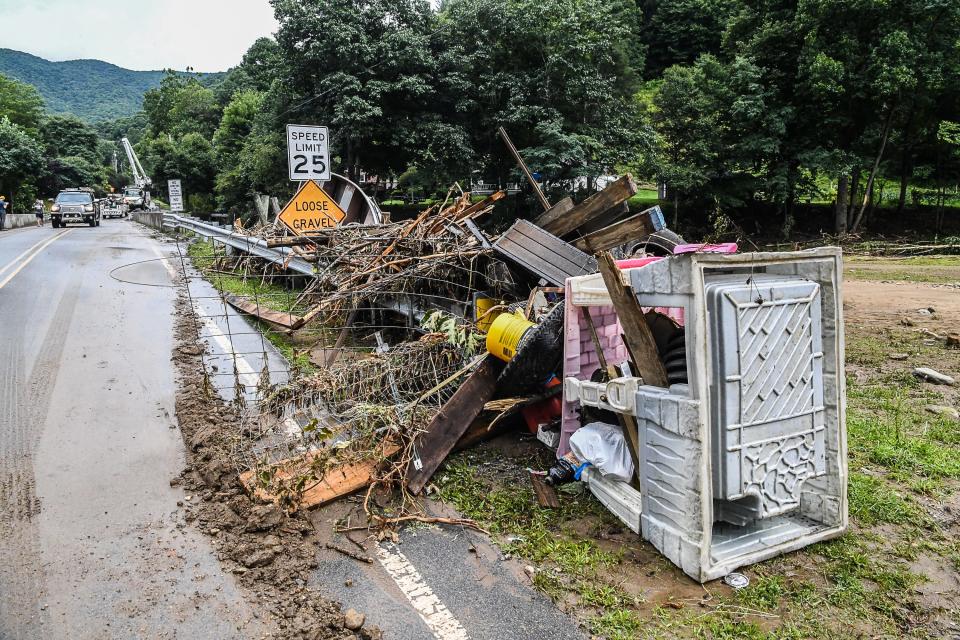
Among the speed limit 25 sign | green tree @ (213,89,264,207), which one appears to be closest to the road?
the speed limit 25 sign

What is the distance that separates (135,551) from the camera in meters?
3.75

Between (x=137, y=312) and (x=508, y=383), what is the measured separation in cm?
785

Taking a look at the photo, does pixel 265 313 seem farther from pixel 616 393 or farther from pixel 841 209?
pixel 841 209

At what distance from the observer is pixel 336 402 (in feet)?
18.3

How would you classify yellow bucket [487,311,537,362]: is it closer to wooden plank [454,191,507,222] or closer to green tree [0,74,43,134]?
wooden plank [454,191,507,222]

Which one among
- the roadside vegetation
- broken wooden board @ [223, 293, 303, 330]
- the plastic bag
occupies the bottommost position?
the roadside vegetation

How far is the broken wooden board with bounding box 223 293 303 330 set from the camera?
831cm

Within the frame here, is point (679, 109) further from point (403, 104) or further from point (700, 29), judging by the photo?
point (700, 29)

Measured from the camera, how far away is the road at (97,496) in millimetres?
3203

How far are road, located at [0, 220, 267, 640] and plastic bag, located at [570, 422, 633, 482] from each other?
2.37 m

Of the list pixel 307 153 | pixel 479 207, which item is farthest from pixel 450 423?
pixel 307 153

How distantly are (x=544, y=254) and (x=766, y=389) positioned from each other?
10.5ft

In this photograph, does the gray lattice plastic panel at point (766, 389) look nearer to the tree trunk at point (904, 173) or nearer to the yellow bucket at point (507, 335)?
the yellow bucket at point (507, 335)

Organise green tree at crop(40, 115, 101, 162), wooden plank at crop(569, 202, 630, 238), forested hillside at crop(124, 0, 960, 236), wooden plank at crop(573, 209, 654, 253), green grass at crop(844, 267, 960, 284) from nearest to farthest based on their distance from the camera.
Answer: wooden plank at crop(573, 209, 654, 253), wooden plank at crop(569, 202, 630, 238), green grass at crop(844, 267, 960, 284), forested hillside at crop(124, 0, 960, 236), green tree at crop(40, 115, 101, 162)
